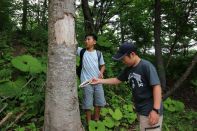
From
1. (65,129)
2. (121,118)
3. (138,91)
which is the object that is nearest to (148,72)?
(138,91)

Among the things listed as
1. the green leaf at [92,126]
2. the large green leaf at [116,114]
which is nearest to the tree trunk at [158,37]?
the large green leaf at [116,114]

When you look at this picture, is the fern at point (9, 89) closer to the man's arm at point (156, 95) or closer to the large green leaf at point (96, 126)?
the large green leaf at point (96, 126)

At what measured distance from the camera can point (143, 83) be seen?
14.4ft

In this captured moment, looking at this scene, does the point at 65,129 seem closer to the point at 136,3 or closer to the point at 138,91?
the point at 138,91

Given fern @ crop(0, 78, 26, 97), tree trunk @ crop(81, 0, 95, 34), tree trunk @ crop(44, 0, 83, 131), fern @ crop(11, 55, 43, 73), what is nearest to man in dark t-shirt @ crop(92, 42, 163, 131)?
tree trunk @ crop(44, 0, 83, 131)

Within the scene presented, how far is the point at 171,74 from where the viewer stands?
1199 cm

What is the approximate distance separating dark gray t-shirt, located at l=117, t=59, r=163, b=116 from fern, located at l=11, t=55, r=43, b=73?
3612 mm

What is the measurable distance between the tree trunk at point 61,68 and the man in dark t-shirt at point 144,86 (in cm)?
120

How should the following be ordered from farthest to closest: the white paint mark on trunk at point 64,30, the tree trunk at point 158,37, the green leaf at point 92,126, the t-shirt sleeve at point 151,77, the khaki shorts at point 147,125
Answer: the tree trunk at point 158,37 < the green leaf at point 92,126 < the white paint mark on trunk at point 64,30 < the khaki shorts at point 147,125 < the t-shirt sleeve at point 151,77

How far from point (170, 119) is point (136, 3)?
4.55m

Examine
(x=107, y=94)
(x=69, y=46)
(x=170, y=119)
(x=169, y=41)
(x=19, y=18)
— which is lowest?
(x=170, y=119)

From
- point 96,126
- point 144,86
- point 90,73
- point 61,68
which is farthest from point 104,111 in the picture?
point 144,86

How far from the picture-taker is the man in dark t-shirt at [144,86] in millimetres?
4270

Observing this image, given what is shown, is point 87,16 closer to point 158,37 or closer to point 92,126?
point 158,37
